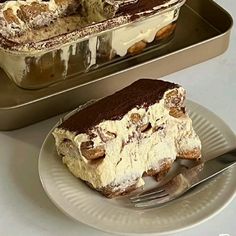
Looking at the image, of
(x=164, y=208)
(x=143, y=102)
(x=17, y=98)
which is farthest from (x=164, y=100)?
(x=17, y=98)

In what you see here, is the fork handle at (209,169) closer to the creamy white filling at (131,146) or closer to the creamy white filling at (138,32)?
the creamy white filling at (131,146)

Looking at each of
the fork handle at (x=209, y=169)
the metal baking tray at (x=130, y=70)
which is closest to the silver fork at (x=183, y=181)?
the fork handle at (x=209, y=169)

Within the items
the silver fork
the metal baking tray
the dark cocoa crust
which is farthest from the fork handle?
the metal baking tray

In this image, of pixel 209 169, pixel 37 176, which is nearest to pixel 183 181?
pixel 209 169

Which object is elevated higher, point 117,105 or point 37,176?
point 117,105

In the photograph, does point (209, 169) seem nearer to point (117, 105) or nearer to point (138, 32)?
point (117, 105)
